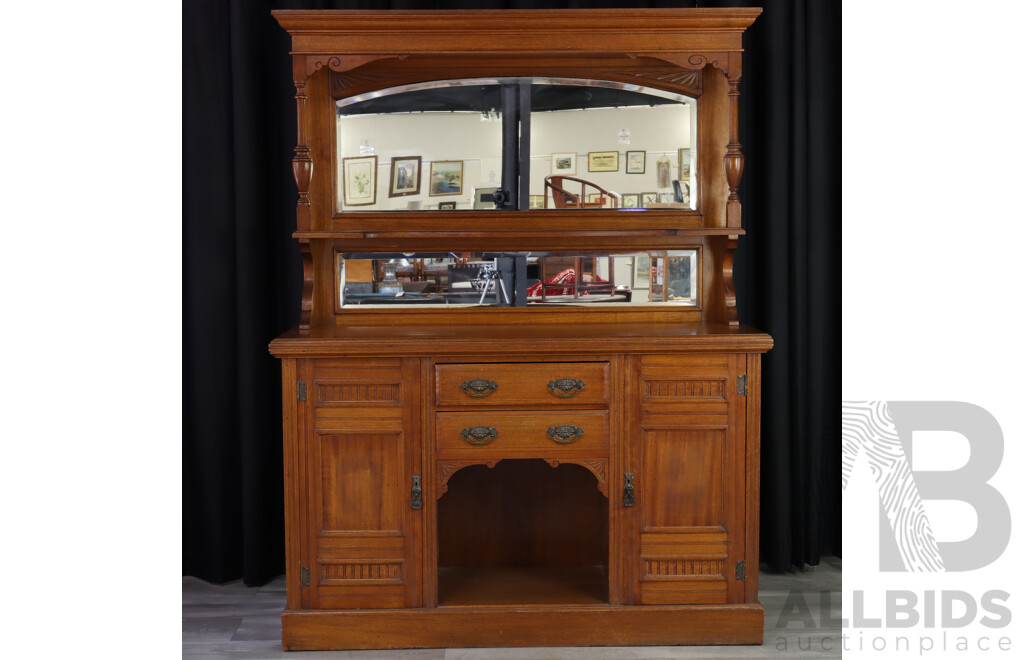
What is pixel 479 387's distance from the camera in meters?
2.60

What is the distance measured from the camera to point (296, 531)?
2.63 meters

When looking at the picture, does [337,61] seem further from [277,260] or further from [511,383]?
Result: [511,383]

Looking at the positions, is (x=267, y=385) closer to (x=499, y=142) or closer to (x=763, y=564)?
(x=499, y=142)

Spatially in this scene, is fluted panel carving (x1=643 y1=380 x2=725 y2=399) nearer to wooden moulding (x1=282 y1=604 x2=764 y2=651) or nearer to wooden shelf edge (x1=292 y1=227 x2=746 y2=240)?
wooden shelf edge (x1=292 y1=227 x2=746 y2=240)

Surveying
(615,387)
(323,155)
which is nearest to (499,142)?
(323,155)

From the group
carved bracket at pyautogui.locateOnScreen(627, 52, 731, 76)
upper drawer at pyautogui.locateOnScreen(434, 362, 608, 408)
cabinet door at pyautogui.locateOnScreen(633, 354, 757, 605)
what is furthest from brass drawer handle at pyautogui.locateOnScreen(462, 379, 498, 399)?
carved bracket at pyautogui.locateOnScreen(627, 52, 731, 76)

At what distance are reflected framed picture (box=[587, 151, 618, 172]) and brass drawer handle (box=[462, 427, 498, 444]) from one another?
1.02m

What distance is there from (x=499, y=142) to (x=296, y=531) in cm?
146

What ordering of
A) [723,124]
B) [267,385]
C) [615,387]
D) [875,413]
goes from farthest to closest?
[267,385]
[723,124]
[875,413]
[615,387]

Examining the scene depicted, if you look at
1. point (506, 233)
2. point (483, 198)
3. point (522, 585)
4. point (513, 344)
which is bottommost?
point (522, 585)

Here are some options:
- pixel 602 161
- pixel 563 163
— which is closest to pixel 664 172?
pixel 602 161

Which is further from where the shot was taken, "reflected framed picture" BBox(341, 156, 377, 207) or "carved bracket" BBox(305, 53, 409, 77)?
"reflected framed picture" BBox(341, 156, 377, 207)

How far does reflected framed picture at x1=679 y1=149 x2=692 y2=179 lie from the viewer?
3010mm

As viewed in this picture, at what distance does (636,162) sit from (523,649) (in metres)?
1.67
